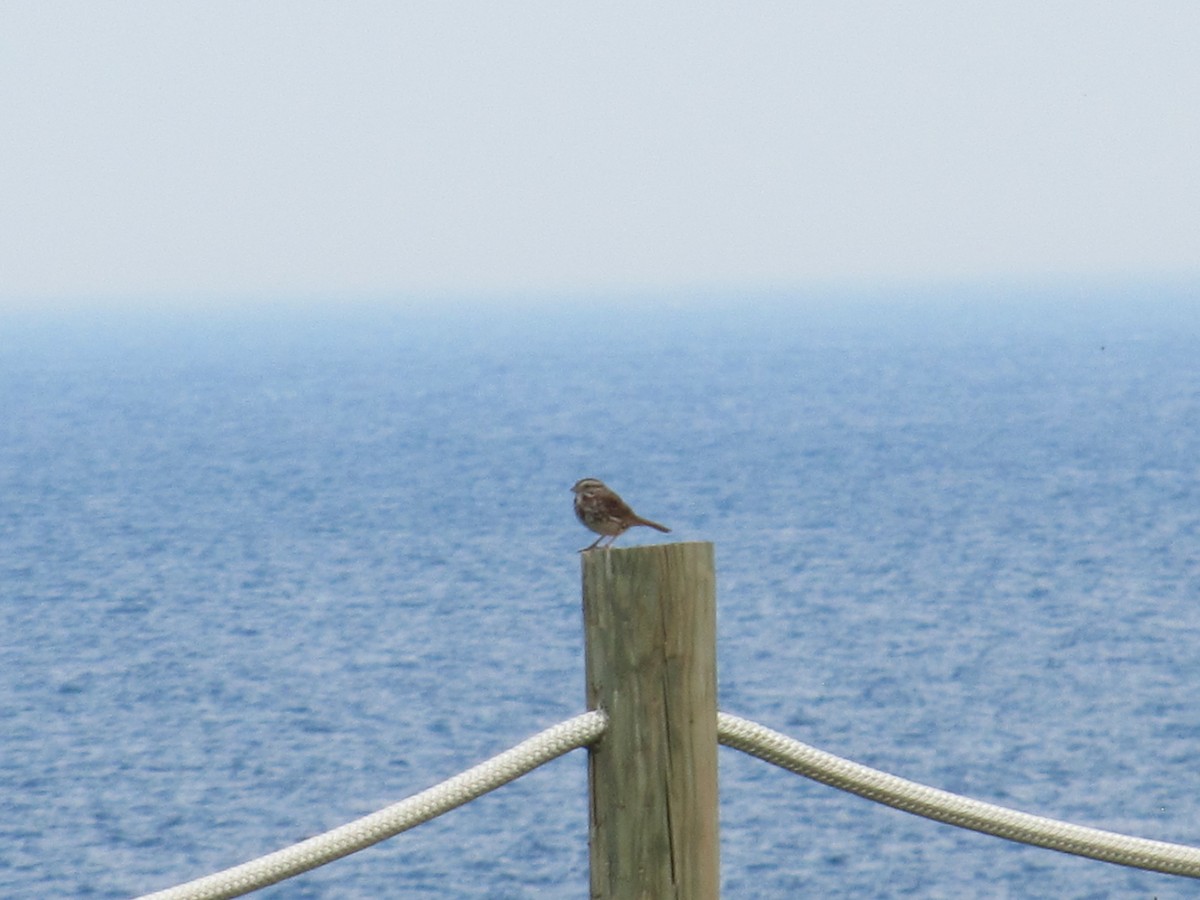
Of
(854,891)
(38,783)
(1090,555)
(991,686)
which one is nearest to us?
(854,891)

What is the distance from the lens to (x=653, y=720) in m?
3.85

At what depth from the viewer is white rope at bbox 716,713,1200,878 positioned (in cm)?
395

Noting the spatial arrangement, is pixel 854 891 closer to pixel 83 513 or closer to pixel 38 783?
pixel 38 783

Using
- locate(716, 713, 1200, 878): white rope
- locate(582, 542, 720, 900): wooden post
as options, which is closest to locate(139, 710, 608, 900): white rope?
locate(582, 542, 720, 900): wooden post

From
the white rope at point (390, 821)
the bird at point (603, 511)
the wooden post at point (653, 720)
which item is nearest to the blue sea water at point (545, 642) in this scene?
the bird at point (603, 511)

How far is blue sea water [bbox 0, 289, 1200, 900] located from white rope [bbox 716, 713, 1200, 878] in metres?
27.8

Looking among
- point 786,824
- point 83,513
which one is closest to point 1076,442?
point 83,513

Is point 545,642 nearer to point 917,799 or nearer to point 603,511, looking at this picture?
point 603,511

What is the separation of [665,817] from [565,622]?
→ 5181cm

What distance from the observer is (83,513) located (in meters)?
86.2

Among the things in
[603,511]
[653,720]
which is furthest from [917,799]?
[603,511]

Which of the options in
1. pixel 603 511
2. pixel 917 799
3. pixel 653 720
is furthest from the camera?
pixel 603 511

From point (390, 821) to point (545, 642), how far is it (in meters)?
49.4

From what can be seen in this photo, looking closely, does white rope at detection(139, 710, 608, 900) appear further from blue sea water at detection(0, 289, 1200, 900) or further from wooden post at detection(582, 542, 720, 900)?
blue sea water at detection(0, 289, 1200, 900)
